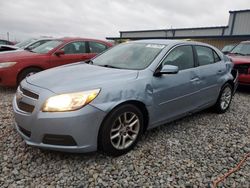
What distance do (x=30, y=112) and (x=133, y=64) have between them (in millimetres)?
1570

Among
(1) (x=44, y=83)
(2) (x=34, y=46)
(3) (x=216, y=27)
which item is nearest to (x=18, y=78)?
(2) (x=34, y=46)

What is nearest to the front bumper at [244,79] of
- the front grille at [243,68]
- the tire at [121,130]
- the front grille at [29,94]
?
the front grille at [243,68]

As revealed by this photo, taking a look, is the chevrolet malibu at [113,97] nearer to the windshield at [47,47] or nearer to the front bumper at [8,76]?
the front bumper at [8,76]

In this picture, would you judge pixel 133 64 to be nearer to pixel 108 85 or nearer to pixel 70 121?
pixel 108 85

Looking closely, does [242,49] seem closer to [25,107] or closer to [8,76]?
[8,76]

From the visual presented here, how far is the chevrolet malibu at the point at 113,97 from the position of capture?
2.58 metres

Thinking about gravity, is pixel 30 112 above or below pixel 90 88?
below

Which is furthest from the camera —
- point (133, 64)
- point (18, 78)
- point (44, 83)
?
point (18, 78)

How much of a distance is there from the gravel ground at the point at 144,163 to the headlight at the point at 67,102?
0.73 m

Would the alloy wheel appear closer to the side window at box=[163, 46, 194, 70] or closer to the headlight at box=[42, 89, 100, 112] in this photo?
the headlight at box=[42, 89, 100, 112]

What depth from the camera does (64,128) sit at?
254 centimetres

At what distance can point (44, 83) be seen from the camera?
2865 millimetres

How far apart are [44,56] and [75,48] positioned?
3.21 ft

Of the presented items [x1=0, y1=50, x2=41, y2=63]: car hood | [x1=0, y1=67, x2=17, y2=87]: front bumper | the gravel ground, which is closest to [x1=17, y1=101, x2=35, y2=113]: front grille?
the gravel ground
